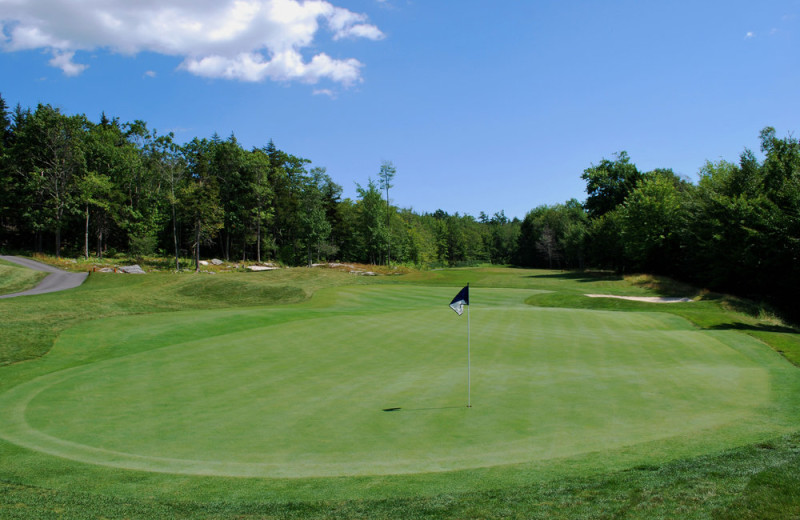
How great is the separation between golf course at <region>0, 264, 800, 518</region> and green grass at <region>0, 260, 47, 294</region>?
19271 mm

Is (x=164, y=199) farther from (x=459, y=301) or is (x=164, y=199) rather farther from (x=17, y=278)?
(x=459, y=301)

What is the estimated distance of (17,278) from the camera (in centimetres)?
3512

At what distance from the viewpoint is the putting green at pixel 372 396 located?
277 inches

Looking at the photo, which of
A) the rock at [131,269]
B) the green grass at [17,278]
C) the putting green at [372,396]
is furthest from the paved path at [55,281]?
the putting green at [372,396]

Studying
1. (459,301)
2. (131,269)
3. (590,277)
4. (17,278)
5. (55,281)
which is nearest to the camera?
(459,301)

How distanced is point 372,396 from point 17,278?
126ft

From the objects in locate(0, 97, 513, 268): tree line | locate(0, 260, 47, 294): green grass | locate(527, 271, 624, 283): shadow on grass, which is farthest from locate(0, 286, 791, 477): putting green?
locate(0, 97, 513, 268): tree line

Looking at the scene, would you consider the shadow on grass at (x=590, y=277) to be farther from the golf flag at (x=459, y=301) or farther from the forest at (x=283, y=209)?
the golf flag at (x=459, y=301)

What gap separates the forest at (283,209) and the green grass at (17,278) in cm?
1581

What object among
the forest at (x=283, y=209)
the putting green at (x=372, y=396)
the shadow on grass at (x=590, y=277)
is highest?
the forest at (x=283, y=209)

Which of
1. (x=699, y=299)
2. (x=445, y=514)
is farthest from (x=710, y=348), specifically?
(x=699, y=299)

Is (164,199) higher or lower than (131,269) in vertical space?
higher

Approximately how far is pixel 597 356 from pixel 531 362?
228cm

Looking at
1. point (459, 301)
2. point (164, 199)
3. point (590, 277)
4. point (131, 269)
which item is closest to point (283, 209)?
point (164, 199)
